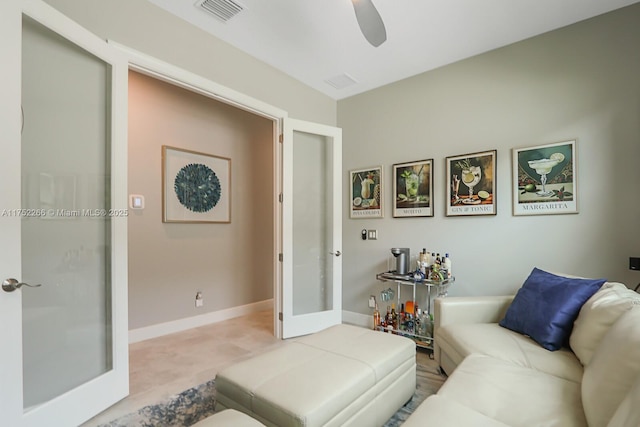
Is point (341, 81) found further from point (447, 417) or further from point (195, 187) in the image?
point (447, 417)

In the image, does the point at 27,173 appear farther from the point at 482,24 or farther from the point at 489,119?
the point at 489,119

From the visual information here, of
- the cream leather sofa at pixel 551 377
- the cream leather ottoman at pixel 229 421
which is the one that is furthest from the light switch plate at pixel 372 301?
the cream leather ottoman at pixel 229 421

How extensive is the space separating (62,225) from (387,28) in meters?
2.69

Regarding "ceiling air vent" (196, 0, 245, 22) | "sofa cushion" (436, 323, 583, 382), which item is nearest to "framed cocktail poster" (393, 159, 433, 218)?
"sofa cushion" (436, 323, 583, 382)

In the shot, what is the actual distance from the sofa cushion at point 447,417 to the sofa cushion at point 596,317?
78cm

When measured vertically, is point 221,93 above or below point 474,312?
above

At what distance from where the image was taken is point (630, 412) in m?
0.79

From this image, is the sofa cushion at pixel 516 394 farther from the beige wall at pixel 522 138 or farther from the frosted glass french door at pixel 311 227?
the frosted glass french door at pixel 311 227

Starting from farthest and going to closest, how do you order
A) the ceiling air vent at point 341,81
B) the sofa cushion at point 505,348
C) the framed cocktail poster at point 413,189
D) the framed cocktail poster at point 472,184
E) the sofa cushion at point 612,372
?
1. the ceiling air vent at point 341,81
2. the framed cocktail poster at point 413,189
3. the framed cocktail poster at point 472,184
4. the sofa cushion at point 505,348
5. the sofa cushion at point 612,372

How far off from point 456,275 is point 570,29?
2.27 metres

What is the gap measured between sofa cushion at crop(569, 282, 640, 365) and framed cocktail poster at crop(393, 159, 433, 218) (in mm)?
1590

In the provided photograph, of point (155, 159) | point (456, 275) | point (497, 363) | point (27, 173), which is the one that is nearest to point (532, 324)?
point (497, 363)

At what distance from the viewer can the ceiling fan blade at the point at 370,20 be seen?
5.44 feet

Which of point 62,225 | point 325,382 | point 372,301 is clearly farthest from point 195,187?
point 325,382
